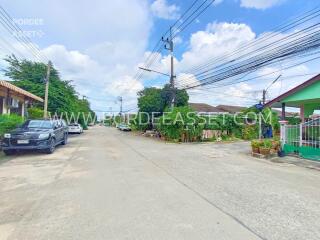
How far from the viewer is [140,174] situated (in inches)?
320

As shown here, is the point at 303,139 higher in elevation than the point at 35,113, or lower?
lower

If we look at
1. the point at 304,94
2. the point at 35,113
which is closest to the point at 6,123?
the point at 35,113

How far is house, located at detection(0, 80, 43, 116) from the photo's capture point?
16.7 m

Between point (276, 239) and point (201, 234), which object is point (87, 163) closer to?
point (201, 234)

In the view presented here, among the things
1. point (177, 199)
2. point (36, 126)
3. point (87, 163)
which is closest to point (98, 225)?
point (177, 199)

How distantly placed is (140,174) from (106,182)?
141 centimetres

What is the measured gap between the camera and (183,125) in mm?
22422

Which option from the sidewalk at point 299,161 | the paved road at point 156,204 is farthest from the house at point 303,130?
the paved road at point 156,204

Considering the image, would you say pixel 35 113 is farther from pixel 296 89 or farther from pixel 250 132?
pixel 296 89

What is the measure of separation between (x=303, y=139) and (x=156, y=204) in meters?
9.95

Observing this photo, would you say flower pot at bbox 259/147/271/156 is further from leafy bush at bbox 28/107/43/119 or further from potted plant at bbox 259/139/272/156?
leafy bush at bbox 28/107/43/119

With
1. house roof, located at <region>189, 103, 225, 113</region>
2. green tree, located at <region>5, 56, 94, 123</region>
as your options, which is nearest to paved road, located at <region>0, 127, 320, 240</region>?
green tree, located at <region>5, 56, 94, 123</region>

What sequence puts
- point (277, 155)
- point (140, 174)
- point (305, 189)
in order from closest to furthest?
1. point (305, 189)
2. point (140, 174)
3. point (277, 155)

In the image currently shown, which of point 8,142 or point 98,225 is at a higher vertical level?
point 8,142
